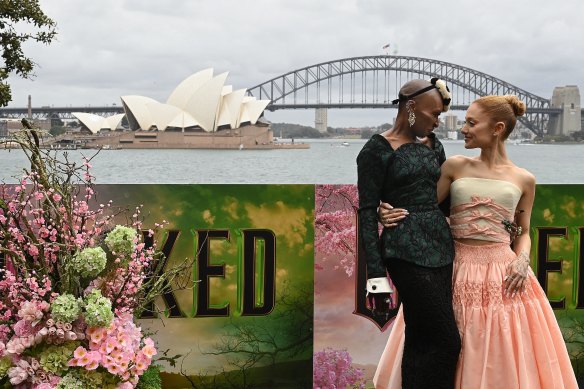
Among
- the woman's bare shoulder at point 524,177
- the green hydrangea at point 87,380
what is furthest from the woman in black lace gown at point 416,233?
the green hydrangea at point 87,380

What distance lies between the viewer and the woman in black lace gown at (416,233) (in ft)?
7.00

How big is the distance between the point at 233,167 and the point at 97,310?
45.2 meters

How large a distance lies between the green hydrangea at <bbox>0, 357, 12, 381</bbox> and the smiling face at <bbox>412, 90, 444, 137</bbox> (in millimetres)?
1292

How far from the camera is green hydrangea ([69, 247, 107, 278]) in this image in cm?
211

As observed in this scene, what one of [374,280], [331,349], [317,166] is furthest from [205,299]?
[317,166]

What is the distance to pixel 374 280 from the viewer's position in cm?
212

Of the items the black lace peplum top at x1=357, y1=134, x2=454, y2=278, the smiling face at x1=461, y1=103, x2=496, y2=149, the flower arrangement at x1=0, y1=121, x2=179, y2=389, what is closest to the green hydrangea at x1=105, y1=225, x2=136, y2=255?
the flower arrangement at x1=0, y1=121, x2=179, y2=389

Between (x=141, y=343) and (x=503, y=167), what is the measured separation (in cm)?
124

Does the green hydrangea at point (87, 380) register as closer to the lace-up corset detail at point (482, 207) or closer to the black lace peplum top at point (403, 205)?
the black lace peplum top at point (403, 205)

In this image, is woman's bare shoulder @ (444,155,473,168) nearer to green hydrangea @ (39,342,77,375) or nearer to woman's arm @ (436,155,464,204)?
woman's arm @ (436,155,464,204)

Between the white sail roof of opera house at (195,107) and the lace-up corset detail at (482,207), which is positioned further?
the white sail roof of opera house at (195,107)

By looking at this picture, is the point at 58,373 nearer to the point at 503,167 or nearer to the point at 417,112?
the point at 417,112

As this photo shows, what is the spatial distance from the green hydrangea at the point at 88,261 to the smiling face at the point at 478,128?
3.46 feet

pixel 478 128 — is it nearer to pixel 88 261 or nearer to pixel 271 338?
pixel 88 261
